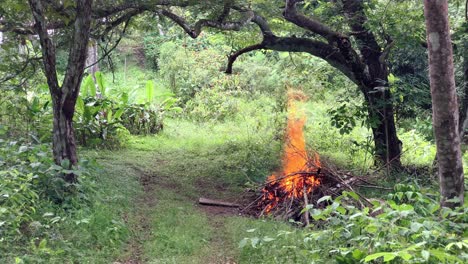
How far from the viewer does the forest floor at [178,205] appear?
5.61 metres

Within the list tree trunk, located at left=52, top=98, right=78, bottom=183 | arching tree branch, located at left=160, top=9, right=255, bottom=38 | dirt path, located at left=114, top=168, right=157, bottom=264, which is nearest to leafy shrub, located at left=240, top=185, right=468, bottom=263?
dirt path, located at left=114, top=168, right=157, bottom=264

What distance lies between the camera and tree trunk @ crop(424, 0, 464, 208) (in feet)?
14.8

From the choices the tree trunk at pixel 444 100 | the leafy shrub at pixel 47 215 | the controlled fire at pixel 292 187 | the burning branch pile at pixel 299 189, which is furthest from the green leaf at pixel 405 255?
the controlled fire at pixel 292 187

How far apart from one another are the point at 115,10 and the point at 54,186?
3.28 metres

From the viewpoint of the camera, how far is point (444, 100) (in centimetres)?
451

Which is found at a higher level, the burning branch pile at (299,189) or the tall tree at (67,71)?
the tall tree at (67,71)

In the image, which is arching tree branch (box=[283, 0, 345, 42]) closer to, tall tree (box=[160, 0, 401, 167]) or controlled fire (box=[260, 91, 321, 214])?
tall tree (box=[160, 0, 401, 167])

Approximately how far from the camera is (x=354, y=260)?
358 centimetres

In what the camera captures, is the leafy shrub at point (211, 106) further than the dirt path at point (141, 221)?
Yes

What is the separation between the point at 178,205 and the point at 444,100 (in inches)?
167

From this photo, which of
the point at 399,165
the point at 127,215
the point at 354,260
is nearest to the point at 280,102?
the point at 399,165

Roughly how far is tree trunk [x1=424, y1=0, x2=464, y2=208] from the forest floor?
2.29m

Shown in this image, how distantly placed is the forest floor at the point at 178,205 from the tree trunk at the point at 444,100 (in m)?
2.29

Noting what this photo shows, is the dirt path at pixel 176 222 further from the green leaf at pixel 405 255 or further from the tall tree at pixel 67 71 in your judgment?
the green leaf at pixel 405 255
